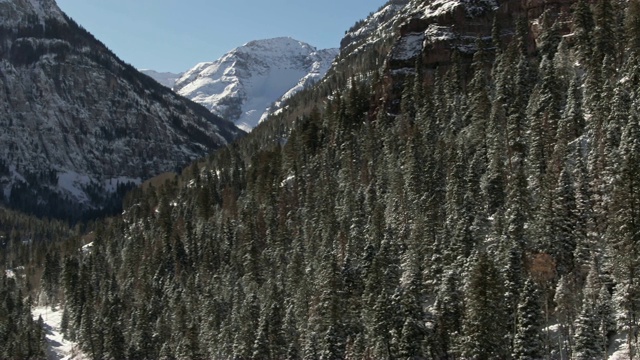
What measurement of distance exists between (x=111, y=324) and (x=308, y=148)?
207 feet

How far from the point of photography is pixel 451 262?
85.0 metres

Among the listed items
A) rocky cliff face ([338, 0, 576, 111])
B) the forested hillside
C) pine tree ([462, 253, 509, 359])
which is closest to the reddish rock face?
rocky cliff face ([338, 0, 576, 111])

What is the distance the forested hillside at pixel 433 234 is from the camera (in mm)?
71750

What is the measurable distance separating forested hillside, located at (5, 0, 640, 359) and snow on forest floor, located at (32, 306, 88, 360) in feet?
10.6

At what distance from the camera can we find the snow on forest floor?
471ft

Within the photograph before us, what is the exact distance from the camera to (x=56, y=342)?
154 meters

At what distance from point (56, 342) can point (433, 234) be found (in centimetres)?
10501

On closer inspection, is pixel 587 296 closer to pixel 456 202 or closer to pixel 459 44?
pixel 456 202

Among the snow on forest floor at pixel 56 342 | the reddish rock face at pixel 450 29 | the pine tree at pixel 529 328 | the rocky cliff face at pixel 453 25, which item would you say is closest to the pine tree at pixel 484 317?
the pine tree at pixel 529 328

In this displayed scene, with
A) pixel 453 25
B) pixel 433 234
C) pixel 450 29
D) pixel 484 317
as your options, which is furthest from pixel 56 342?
pixel 453 25

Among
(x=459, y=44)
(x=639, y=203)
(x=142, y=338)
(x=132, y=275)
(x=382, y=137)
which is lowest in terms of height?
(x=142, y=338)

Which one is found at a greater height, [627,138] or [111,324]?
[627,138]

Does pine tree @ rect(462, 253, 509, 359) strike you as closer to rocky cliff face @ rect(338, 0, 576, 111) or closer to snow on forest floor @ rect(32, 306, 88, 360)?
rocky cliff face @ rect(338, 0, 576, 111)

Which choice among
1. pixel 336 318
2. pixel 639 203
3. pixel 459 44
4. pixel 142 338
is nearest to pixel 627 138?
pixel 639 203
